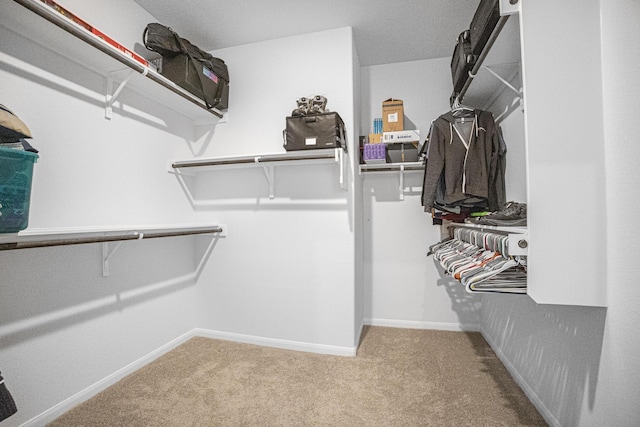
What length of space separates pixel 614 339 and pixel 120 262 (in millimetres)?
2476

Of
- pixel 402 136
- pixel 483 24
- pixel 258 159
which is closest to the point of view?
pixel 483 24

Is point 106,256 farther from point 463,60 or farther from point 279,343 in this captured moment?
point 463,60

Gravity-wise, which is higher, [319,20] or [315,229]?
[319,20]

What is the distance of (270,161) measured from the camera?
2109 mm

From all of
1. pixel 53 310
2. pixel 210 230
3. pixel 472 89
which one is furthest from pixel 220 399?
pixel 472 89

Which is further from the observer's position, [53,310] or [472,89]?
[472,89]

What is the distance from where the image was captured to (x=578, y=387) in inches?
47.0

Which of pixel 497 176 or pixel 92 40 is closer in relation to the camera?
pixel 92 40

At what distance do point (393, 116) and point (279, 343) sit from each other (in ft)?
7.02

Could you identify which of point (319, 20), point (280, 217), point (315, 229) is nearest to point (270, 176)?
point (280, 217)

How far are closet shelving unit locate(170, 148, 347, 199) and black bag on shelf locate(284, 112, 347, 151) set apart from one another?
44 mm

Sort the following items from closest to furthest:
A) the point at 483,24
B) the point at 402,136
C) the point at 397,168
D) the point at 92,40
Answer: the point at 92,40 → the point at 483,24 → the point at 402,136 → the point at 397,168

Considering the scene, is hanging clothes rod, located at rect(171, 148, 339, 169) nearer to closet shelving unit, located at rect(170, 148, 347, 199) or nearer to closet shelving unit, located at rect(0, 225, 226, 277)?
closet shelving unit, located at rect(170, 148, 347, 199)

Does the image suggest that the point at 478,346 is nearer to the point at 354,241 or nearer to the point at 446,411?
the point at 446,411
